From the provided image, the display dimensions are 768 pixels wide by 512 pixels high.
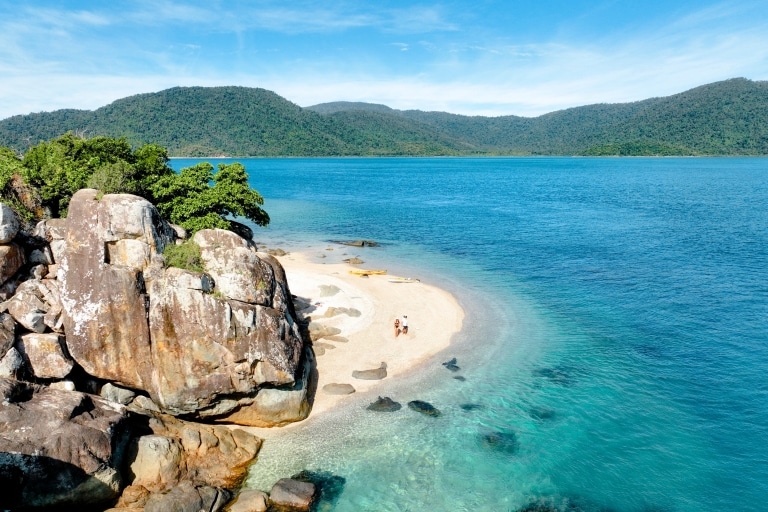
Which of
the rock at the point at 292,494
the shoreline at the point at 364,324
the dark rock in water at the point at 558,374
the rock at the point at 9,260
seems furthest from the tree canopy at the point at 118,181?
the dark rock in water at the point at 558,374

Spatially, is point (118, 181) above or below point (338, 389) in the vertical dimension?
above

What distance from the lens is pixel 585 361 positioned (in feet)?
109

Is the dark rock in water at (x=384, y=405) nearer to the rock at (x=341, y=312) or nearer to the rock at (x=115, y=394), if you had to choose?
the rock at (x=341, y=312)

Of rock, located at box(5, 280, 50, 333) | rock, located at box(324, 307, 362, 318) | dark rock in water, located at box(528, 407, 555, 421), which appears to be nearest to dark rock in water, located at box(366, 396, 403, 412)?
dark rock in water, located at box(528, 407, 555, 421)

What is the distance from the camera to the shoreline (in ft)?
99.7

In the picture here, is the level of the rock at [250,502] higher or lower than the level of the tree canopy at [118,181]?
lower

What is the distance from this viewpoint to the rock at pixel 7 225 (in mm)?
23234

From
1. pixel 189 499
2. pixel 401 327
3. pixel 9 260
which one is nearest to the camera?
pixel 189 499

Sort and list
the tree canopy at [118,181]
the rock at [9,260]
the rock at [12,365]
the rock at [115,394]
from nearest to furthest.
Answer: the rock at [12,365] → the rock at [9,260] → the rock at [115,394] → the tree canopy at [118,181]

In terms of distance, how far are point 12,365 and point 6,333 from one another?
1.58m

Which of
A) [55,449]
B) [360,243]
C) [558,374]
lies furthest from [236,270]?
[360,243]

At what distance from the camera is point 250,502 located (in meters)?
19.5

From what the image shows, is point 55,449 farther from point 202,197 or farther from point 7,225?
point 202,197

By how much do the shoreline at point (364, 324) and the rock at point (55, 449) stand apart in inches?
294
